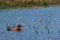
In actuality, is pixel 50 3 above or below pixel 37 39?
below

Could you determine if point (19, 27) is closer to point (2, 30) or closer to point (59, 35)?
point (2, 30)

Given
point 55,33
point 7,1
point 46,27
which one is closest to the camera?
point 55,33

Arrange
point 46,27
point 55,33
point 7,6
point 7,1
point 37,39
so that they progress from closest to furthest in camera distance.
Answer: point 37,39 → point 55,33 → point 46,27 → point 7,6 → point 7,1

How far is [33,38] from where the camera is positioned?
13828 millimetres

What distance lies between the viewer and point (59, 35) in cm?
1427

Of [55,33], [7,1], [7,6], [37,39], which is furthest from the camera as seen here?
[7,1]

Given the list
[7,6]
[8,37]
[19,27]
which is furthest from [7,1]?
[8,37]

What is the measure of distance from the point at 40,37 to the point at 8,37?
1259 millimetres

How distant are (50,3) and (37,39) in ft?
58.2

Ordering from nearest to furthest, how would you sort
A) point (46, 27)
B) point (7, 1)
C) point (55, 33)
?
point (55, 33)
point (46, 27)
point (7, 1)

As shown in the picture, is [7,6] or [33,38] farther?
[7,6]

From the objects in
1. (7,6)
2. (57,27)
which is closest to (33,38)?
(57,27)

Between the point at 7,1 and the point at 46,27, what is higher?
the point at 46,27

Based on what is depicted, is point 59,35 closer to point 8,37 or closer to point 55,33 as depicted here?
point 55,33
